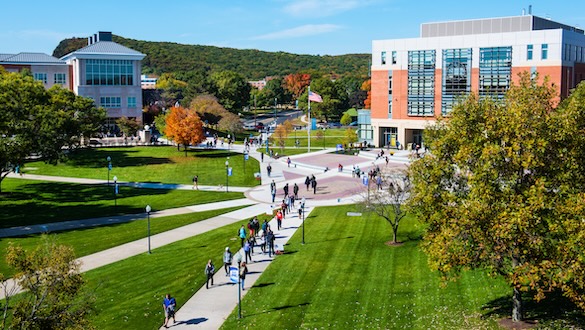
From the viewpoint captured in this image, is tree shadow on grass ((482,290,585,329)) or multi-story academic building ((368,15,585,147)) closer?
tree shadow on grass ((482,290,585,329))

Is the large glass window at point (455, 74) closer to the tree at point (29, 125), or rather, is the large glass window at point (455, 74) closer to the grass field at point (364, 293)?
the tree at point (29, 125)

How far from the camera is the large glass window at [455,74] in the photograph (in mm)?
→ 83250

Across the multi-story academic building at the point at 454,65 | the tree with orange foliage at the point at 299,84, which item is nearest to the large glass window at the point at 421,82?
the multi-story academic building at the point at 454,65

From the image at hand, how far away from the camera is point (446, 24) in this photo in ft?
286

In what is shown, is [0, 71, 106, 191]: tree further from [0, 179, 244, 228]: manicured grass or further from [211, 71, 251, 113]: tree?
Answer: [211, 71, 251, 113]: tree

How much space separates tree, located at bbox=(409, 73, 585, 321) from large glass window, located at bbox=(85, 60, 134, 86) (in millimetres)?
95456

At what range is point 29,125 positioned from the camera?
5312 cm

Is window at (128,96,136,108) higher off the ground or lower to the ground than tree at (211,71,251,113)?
lower

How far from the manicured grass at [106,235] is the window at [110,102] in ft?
225

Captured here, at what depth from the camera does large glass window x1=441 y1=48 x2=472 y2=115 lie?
3278 inches

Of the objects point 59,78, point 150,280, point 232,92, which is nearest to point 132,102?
point 59,78

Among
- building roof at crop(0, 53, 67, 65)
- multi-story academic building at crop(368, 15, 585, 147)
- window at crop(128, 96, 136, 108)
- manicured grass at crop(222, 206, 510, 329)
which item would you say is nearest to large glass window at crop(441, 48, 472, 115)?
multi-story academic building at crop(368, 15, 585, 147)

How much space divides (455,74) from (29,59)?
77.0 metres

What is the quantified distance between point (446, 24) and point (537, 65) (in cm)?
1500
